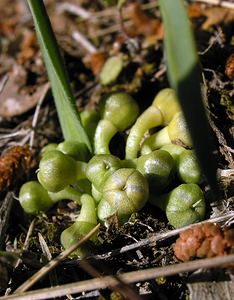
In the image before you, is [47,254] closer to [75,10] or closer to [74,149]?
[74,149]

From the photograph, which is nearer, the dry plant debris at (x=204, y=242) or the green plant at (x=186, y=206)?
the dry plant debris at (x=204, y=242)

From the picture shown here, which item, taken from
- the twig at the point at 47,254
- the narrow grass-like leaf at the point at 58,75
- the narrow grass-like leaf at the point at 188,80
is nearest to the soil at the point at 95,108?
the twig at the point at 47,254

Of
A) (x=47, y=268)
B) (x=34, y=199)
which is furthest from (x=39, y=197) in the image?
(x=47, y=268)

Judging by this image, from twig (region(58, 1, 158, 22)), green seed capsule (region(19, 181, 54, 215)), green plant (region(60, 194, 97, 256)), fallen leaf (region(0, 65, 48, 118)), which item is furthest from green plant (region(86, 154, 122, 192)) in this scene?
twig (region(58, 1, 158, 22))

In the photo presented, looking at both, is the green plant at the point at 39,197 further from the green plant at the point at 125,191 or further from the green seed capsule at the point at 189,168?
the green seed capsule at the point at 189,168

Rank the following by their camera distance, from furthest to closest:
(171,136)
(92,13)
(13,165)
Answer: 1. (92,13)
2. (13,165)
3. (171,136)

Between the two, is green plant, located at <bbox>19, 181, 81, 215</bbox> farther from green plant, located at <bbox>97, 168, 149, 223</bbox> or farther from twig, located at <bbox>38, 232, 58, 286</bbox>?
green plant, located at <bbox>97, 168, 149, 223</bbox>
